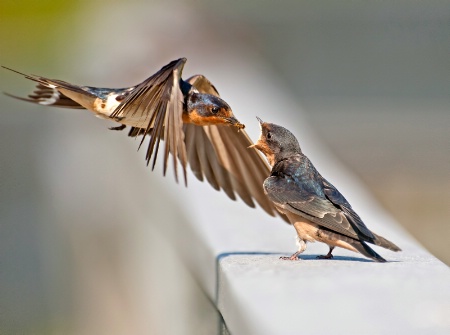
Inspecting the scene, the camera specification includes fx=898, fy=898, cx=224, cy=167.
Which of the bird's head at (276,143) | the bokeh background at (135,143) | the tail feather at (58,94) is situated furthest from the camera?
the bokeh background at (135,143)

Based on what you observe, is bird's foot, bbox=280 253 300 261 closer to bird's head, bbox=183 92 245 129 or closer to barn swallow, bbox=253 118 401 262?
barn swallow, bbox=253 118 401 262

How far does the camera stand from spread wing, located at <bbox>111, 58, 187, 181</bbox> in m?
1.47

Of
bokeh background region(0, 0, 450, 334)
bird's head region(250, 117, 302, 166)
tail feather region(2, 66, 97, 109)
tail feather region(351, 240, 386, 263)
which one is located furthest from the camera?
bokeh background region(0, 0, 450, 334)

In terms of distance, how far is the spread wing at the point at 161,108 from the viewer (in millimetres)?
1474

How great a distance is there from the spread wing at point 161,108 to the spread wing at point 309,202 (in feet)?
0.60

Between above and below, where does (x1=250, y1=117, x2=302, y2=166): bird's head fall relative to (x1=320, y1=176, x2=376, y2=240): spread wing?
above

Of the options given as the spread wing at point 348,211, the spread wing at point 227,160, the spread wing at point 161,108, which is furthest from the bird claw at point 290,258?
the spread wing at point 227,160

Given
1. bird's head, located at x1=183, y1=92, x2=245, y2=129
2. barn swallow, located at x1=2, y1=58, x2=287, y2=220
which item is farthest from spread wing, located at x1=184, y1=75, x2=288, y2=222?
bird's head, located at x1=183, y1=92, x2=245, y2=129

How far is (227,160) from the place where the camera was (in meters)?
1.95

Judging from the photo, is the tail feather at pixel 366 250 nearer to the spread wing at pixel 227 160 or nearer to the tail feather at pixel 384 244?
the tail feather at pixel 384 244

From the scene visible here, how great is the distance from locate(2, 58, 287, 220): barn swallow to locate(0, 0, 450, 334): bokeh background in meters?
0.09

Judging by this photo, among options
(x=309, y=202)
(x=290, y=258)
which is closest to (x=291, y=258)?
(x=290, y=258)

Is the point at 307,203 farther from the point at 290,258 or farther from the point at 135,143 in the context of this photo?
the point at 135,143

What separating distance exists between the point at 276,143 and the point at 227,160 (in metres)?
0.35
